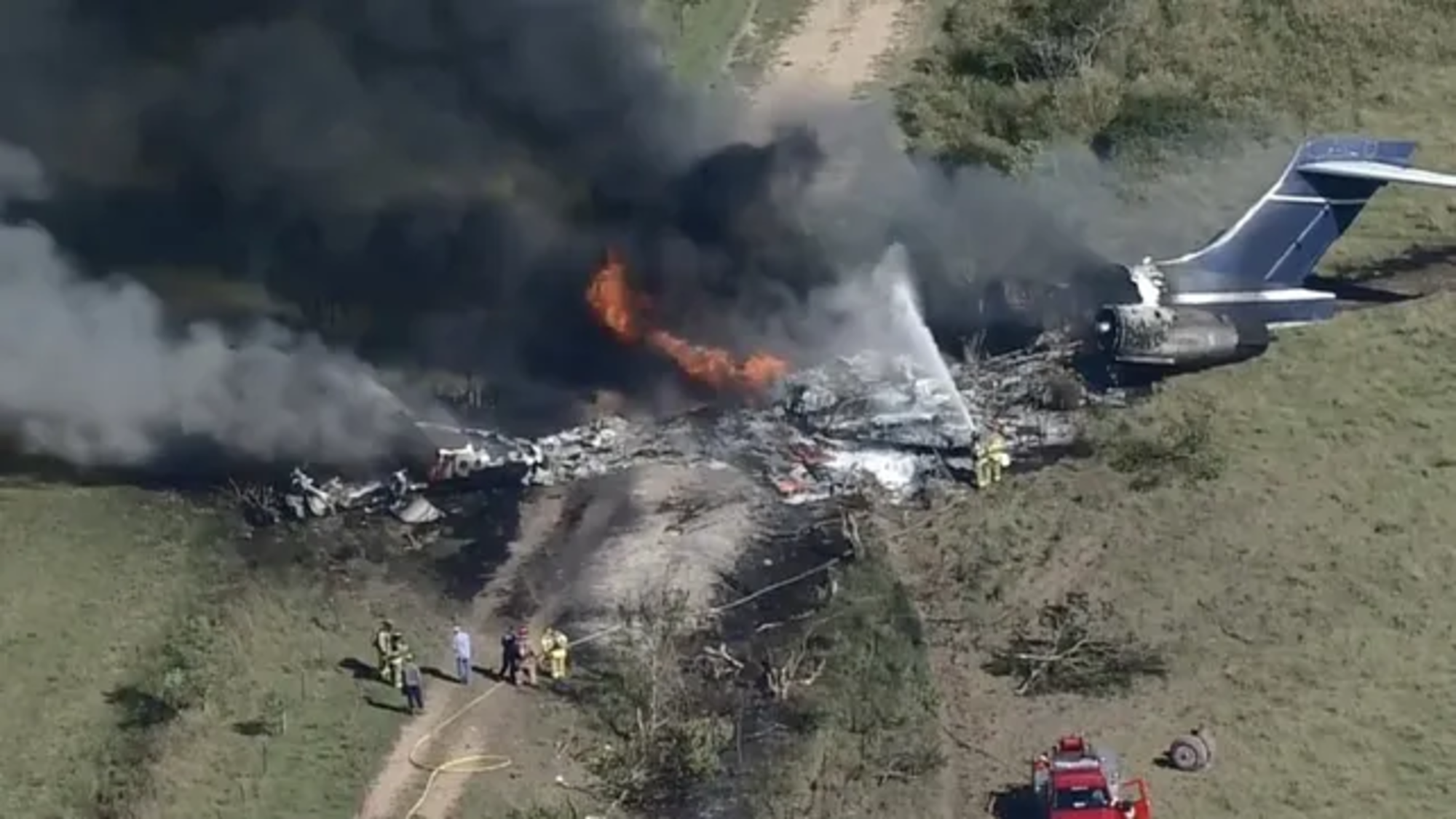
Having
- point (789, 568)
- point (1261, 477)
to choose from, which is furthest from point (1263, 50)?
point (789, 568)

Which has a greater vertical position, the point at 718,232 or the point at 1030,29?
the point at 1030,29

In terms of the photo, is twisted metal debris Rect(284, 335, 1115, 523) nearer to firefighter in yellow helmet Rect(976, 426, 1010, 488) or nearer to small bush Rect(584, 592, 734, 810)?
firefighter in yellow helmet Rect(976, 426, 1010, 488)

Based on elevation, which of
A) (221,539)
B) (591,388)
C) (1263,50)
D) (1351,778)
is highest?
(1263,50)

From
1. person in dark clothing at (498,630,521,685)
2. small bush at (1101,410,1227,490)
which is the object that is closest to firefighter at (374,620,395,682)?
person in dark clothing at (498,630,521,685)

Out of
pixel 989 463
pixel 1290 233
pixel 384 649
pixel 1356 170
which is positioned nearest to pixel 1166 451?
pixel 989 463

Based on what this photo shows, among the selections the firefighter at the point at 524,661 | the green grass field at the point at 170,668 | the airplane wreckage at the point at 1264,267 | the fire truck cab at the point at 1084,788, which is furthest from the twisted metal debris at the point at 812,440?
the fire truck cab at the point at 1084,788

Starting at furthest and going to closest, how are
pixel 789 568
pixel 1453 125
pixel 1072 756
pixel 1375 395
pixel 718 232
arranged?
pixel 1453 125, pixel 1375 395, pixel 718 232, pixel 789 568, pixel 1072 756

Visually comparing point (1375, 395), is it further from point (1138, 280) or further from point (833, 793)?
point (833, 793)

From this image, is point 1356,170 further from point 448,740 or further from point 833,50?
point 833,50
